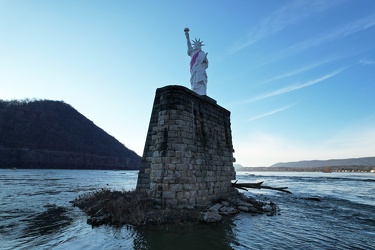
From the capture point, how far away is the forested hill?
3270 inches

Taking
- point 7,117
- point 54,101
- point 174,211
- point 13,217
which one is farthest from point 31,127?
point 174,211

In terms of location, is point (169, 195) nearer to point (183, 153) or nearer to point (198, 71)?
point (183, 153)

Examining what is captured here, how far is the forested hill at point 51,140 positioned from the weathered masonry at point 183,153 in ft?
277

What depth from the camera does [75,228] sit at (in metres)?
9.40

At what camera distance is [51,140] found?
9569 centimetres

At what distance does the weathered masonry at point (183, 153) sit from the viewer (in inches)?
413

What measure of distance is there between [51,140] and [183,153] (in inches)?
3979

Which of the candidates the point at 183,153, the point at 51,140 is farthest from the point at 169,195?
the point at 51,140

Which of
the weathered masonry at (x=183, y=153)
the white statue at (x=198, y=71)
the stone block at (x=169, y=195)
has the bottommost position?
the stone block at (x=169, y=195)

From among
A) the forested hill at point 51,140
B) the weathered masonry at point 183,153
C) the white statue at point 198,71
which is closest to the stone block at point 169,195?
the weathered masonry at point 183,153

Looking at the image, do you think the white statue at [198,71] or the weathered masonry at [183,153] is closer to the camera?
the weathered masonry at [183,153]

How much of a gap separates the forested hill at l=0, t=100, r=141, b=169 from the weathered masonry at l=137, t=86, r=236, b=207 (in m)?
84.5

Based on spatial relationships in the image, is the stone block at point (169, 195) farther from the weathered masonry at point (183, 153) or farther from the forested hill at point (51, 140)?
the forested hill at point (51, 140)

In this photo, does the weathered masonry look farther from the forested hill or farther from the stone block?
the forested hill
